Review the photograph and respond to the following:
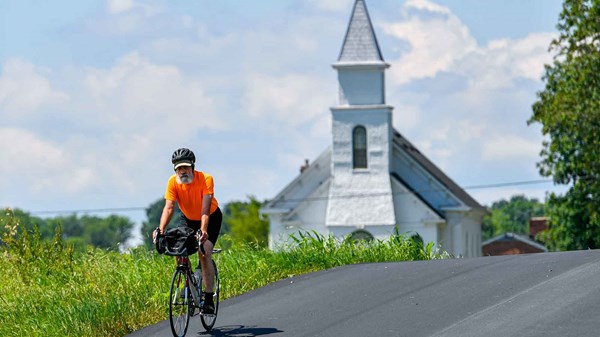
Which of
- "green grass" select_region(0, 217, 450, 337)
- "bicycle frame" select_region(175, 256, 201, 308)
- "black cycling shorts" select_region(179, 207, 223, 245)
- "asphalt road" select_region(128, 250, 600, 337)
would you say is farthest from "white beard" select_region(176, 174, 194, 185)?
"green grass" select_region(0, 217, 450, 337)

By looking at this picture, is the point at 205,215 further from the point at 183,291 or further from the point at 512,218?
the point at 512,218

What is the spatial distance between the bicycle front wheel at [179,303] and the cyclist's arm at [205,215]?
0.49 meters

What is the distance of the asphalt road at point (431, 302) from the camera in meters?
13.4

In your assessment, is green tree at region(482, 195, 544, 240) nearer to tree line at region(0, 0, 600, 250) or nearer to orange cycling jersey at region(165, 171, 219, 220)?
tree line at region(0, 0, 600, 250)

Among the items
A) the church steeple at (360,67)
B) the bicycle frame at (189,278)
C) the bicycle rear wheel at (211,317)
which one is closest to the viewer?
the bicycle frame at (189,278)

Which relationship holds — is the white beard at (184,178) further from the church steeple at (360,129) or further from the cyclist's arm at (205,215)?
the church steeple at (360,129)

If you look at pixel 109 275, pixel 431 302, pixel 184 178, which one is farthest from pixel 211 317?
pixel 109 275

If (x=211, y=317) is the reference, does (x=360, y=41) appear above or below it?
above

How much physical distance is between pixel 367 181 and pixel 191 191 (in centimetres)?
5526

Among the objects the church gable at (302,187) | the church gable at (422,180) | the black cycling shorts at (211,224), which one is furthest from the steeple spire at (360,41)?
the black cycling shorts at (211,224)

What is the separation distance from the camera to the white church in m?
68.6

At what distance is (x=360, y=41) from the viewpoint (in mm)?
→ 70000

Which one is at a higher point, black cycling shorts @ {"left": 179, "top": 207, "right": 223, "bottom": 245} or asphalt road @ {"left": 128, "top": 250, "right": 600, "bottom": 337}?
black cycling shorts @ {"left": 179, "top": 207, "right": 223, "bottom": 245}

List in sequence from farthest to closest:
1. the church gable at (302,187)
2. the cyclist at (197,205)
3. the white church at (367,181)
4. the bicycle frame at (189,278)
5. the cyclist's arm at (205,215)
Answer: the church gable at (302,187)
the white church at (367,181)
the bicycle frame at (189,278)
the cyclist at (197,205)
the cyclist's arm at (205,215)
